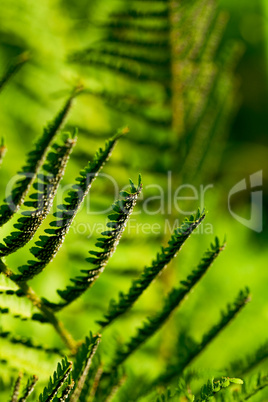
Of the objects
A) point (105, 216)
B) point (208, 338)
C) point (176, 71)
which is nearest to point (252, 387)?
point (208, 338)

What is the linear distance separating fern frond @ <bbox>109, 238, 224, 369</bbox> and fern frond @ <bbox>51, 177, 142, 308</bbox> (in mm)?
104

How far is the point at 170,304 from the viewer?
0.55 meters

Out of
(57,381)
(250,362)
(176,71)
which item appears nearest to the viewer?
(57,381)

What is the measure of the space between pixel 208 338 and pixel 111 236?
209 mm

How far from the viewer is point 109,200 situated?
3.25ft

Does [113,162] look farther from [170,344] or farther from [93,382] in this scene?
[93,382]

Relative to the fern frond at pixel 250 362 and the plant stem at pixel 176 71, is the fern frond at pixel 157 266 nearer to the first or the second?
the fern frond at pixel 250 362

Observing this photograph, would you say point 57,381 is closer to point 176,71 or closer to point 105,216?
point 105,216

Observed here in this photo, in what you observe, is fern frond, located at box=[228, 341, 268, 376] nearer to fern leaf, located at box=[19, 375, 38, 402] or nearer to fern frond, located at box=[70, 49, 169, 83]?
fern leaf, located at box=[19, 375, 38, 402]

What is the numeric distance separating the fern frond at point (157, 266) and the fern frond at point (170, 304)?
0.04m

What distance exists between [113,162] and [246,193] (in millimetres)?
608

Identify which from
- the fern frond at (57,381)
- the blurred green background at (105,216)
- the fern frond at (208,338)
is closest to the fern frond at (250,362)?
the fern frond at (208,338)

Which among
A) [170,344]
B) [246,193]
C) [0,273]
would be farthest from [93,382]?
[246,193]

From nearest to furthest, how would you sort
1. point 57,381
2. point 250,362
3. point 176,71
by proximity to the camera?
point 57,381, point 250,362, point 176,71
